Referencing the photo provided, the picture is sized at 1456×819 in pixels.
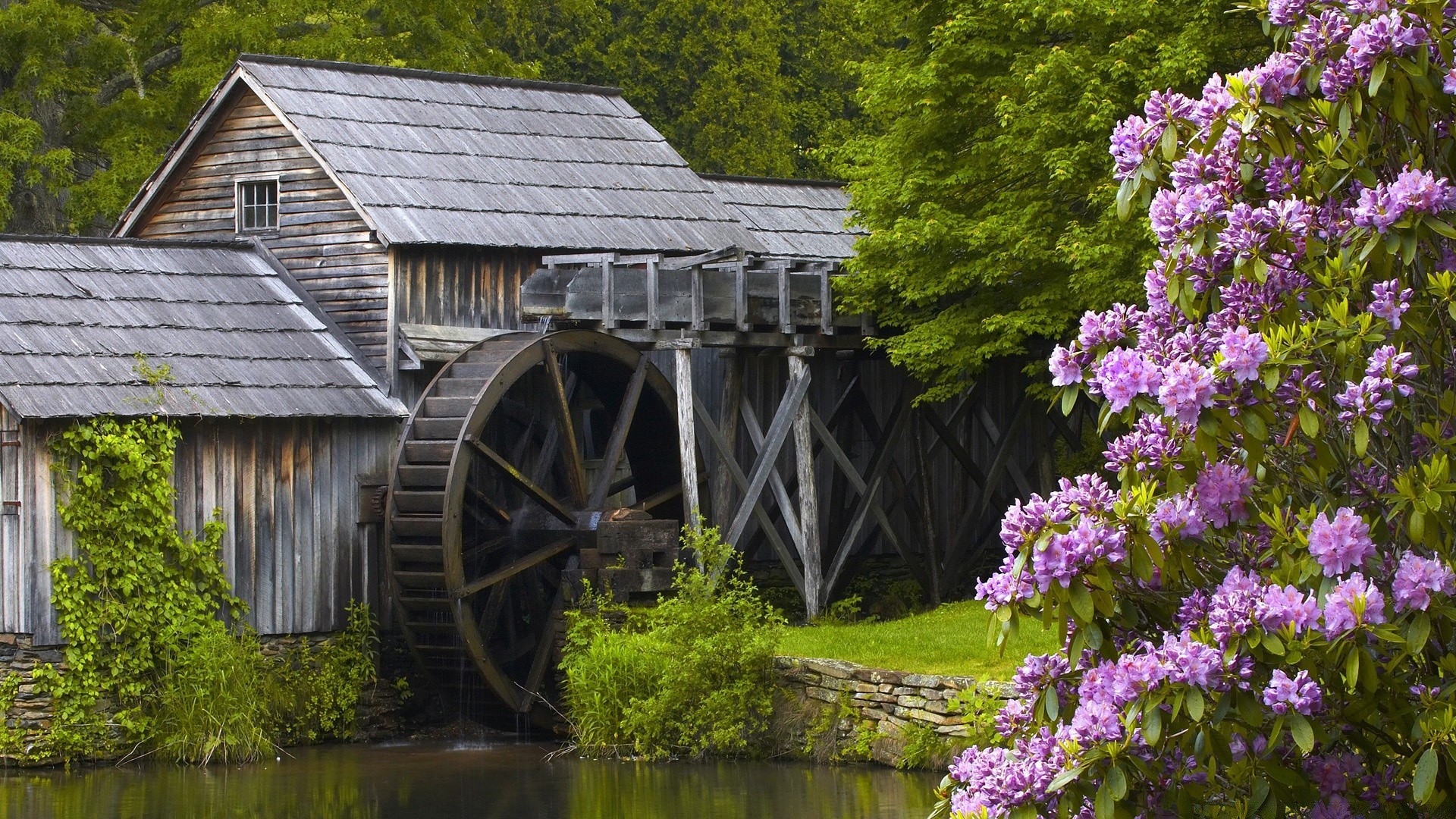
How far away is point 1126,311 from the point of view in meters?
5.82

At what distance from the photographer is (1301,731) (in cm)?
491

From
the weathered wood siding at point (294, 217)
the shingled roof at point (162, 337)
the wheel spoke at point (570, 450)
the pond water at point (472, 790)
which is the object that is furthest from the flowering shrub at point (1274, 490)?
the weathered wood siding at point (294, 217)

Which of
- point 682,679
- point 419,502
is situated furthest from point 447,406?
point 682,679

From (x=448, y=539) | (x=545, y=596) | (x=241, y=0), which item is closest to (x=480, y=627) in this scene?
(x=545, y=596)

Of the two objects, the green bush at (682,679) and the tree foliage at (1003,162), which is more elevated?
the tree foliage at (1003,162)

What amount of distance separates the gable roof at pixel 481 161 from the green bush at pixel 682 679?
4293 millimetres

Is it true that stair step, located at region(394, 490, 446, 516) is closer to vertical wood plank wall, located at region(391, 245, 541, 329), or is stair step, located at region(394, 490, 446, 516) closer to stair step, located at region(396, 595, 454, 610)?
stair step, located at region(396, 595, 454, 610)

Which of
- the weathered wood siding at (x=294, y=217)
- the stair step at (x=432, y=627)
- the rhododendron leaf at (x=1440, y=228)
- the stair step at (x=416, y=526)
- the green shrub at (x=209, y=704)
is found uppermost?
the weathered wood siding at (x=294, y=217)

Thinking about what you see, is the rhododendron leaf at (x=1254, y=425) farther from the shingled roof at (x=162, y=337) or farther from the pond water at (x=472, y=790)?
the shingled roof at (x=162, y=337)

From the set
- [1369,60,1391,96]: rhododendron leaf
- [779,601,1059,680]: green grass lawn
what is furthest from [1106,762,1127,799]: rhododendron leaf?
[779,601,1059,680]: green grass lawn

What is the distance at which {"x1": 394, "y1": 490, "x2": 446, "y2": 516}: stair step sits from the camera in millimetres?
15773

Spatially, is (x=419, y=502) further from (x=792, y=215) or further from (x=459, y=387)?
(x=792, y=215)

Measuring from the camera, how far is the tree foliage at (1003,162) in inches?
612

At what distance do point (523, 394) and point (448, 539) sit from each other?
287cm
